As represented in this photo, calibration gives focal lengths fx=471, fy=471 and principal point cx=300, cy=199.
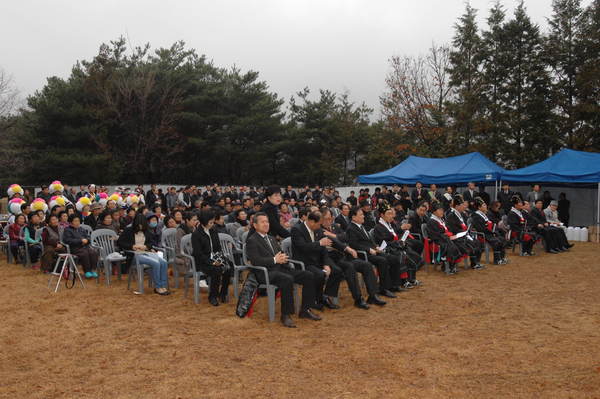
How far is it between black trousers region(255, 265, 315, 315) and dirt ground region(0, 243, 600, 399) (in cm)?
25

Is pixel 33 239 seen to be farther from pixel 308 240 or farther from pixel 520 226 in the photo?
pixel 520 226

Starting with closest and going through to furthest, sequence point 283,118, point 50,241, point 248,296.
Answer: point 248,296
point 50,241
point 283,118

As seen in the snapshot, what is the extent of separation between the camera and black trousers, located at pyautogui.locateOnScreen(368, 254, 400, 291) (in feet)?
22.9

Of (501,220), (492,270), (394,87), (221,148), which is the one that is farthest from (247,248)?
(394,87)

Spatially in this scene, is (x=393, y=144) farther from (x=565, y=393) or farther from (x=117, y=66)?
(x=565, y=393)

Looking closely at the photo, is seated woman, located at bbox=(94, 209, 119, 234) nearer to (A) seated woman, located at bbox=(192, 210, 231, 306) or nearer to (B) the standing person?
(A) seated woman, located at bbox=(192, 210, 231, 306)

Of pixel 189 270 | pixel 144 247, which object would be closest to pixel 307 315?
pixel 189 270

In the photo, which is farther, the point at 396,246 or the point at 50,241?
the point at 50,241

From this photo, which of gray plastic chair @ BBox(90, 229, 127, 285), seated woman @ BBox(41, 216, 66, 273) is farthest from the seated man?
seated woman @ BBox(41, 216, 66, 273)

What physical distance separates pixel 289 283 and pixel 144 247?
9.80 feet

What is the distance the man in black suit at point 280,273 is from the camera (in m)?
5.53

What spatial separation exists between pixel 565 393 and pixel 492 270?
574cm

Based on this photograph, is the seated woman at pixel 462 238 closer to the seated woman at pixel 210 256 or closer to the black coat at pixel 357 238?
the black coat at pixel 357 238

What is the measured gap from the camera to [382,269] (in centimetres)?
697
